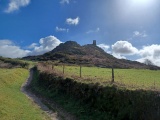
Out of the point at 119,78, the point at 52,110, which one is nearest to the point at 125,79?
the point at 119,78

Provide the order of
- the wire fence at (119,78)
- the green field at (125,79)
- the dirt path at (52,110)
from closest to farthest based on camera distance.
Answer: the green field at (125,79), the wire fence at (119,78), the dirt path at (52,110)

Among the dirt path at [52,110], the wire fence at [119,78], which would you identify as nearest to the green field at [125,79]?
the wire fence at [119,78]

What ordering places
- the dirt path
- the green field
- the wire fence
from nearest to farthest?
the green field
the wire fence
the dirt path

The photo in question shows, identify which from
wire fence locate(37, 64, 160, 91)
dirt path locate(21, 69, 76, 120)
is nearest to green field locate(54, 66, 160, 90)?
wire fence locate(37, 64, 160, 91)

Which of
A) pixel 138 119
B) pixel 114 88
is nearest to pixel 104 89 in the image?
pixel 114 88

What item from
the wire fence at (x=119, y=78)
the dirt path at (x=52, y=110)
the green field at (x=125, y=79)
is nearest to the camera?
the green field at (x=125, y=79)

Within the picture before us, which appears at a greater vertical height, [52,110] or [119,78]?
[119,78]

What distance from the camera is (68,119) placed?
2141 centimetres

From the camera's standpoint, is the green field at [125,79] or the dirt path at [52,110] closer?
the green field at [125,79]

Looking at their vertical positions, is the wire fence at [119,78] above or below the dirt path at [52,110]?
above

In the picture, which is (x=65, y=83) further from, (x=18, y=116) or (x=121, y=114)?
(x=121, y=114)

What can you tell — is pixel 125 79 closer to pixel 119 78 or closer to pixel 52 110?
pixel 119 78

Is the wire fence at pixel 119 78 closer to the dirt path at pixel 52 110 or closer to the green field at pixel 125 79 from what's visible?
the green field at pixel 125 79

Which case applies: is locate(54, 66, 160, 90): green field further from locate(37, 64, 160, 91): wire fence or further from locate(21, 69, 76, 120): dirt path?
locate(21, 69, 76, 120): dirt path
